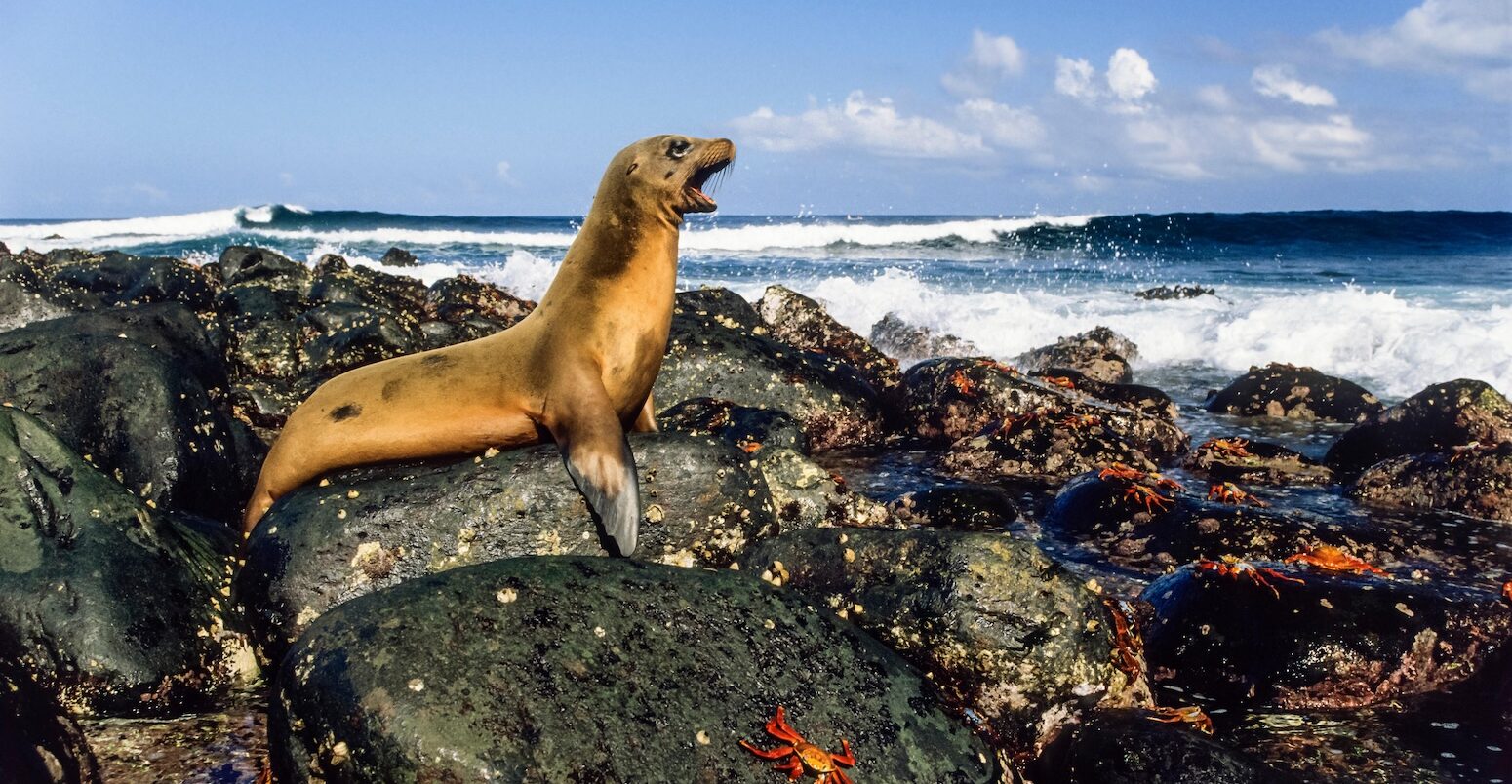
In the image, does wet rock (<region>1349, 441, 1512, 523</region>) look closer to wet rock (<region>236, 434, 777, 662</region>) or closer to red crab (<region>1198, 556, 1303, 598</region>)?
red crab (<region>1198, 556, 1303, 598</region>)

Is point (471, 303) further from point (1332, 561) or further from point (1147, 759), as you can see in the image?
point (1147, 759)

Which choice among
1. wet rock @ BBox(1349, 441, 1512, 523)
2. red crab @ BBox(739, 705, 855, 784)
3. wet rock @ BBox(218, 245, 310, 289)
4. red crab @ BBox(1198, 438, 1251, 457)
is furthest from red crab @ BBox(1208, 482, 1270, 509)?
wet rock @ BBox(218, 245, 310, 289)

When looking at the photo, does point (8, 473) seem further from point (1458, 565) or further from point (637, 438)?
point (1458, 565)

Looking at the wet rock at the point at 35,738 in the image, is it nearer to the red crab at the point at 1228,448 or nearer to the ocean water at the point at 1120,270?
the red crab at the point at 1228,448

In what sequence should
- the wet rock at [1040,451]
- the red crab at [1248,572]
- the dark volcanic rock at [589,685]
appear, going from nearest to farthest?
the dark volcanic rock at [589,685] → the red crab at [1248,572] → the wet rock at [1040,451]

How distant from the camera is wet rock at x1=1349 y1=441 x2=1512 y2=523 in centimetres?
821

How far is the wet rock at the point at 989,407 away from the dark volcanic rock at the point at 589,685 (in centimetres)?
656

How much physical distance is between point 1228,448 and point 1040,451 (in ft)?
5.67

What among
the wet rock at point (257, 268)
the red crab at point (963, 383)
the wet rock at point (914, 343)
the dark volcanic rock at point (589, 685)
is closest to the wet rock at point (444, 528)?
the dark volcanic rock at point (589, 685)

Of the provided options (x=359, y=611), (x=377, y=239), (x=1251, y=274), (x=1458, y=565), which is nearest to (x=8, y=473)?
(x=359, y=611)

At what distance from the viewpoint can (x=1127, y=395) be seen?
38.3 feet

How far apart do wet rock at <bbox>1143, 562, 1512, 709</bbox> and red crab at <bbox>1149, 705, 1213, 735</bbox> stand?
516 mm

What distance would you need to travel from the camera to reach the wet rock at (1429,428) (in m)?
9.59

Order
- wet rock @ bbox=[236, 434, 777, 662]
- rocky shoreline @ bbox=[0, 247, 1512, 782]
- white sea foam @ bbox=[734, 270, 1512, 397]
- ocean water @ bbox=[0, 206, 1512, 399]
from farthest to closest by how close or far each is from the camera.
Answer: ocean water @ bbox=[0, 206, 1512, 399], white sea foam @ bbox=[734, 270, 1512, 397], wet rock @ bbox=[236, 434, 777, 662], rocky shoreline @ bbox=[0, 247, 1512, 782]
